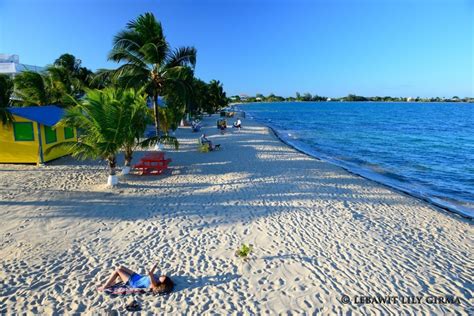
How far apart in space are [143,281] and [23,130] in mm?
10184

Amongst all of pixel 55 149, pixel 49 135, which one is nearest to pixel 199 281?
pixel 49 135

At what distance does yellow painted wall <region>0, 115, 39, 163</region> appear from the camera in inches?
444

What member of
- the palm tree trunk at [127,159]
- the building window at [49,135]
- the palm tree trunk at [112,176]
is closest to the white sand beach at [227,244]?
the palm tree trunk at [112,176]

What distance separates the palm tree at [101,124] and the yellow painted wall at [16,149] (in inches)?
139

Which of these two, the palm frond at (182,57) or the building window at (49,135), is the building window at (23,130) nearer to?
the building window at (49,135)

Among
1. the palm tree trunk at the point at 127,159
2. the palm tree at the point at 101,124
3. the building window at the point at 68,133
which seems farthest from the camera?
the building window at the point at 68,133

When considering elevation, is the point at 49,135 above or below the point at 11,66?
below

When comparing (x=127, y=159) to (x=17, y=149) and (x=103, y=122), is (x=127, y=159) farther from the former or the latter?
(x=17, y=149)

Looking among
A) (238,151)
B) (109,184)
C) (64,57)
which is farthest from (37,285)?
(64,57)

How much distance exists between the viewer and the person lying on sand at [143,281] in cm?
405

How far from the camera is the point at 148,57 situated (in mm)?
13445

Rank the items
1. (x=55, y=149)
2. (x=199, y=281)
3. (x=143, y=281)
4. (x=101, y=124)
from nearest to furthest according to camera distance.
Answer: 1. (x=143, y=281)
2. (x=199, y=281)
3. (x=101, y=124)
4. (x=55, y=149)

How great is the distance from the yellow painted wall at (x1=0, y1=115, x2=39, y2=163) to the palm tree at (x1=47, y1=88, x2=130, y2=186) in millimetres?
3543

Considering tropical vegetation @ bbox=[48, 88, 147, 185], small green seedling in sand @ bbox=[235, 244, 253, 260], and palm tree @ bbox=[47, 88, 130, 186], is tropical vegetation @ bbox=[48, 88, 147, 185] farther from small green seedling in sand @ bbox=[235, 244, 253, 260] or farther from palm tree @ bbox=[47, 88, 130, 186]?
small green seedling in sand @ bbox=[235, 244, 253, 260]
